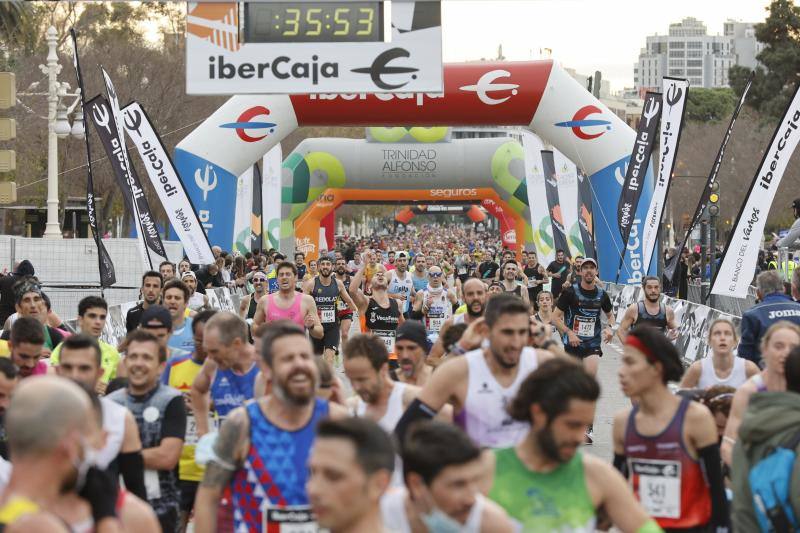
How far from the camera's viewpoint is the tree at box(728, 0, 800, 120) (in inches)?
2200

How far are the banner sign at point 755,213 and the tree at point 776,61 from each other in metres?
41.7

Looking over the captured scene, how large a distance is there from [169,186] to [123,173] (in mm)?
1001

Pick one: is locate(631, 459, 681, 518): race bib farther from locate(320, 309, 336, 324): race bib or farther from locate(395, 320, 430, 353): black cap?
locate(320, 309, 336, 324): race bib

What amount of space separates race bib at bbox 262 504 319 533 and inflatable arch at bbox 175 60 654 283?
18.1 m

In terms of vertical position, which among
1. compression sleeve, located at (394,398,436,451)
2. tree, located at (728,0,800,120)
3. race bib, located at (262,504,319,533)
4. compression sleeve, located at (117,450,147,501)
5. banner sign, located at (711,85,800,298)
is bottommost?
race bib, located at (262,504,319,533)

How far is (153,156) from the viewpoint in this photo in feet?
61.3

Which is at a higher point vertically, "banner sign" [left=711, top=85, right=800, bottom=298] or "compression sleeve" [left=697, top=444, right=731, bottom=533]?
"banner sign" [left=711, top=85, right=800, bottom=298]

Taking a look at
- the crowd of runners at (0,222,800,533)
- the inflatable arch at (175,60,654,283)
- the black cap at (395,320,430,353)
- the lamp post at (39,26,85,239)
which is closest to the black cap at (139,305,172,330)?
the crowd of runners at (0,222,800,533)

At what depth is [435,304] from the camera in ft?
54.2

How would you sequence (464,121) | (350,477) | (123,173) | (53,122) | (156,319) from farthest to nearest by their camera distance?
(53,122) → (464,121) → (123,173) → (156,319) → (350,477)

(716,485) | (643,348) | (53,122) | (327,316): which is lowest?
(327,316)

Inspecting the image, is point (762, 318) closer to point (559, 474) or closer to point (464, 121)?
point (559, 474)

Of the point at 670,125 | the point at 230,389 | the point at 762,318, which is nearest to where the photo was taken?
the point at 230,389

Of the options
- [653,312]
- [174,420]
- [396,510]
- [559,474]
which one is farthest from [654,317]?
[396,510]
